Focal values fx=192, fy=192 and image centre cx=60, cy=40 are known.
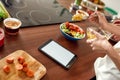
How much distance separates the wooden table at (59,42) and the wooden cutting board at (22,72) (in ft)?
0.11

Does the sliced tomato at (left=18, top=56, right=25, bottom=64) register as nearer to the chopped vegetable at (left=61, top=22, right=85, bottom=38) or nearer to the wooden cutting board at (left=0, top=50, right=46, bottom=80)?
the wooden cutting board at (left=0, top=50, right=46, bottom=80)

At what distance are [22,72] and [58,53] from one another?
26cm

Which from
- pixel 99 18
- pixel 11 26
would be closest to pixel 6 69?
pixel 11 26

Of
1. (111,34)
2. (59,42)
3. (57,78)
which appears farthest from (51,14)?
(57,78)

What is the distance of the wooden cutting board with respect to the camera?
803 millimetres

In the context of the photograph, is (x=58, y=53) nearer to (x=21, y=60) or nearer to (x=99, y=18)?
(x=21, y=60)

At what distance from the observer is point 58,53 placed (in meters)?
1.03

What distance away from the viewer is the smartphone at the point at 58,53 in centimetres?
99

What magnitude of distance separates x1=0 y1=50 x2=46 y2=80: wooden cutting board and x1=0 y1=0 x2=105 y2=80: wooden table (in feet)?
0.11

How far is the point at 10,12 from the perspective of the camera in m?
1.17

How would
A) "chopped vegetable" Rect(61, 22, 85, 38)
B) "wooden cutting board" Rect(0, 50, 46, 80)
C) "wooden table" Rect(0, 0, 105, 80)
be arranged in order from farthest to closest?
"chopped vegetable" Rect(61, 22, 85, 38) < "wooden table" Rect(0, 0, 105, 80) < "wooden cutting board" Rect(0, 50, 46, 80)

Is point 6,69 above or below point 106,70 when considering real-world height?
above

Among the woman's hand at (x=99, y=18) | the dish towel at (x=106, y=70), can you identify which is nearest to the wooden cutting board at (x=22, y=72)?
the dish towel at (x=106, y=70)

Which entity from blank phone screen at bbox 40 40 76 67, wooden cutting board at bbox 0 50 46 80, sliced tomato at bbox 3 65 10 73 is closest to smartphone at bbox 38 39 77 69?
blank phone screen at bbox 40 40 76 67
